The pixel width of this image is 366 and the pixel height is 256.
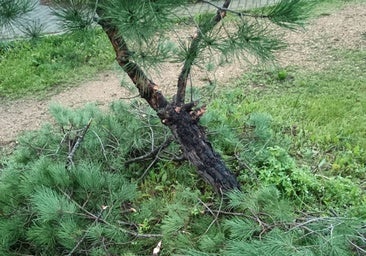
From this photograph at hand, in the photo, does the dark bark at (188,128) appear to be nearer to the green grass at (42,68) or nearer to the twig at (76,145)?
the twig at (76,145)

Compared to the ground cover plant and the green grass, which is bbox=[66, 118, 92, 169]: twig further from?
the green grass

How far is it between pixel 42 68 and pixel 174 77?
1.41 metres

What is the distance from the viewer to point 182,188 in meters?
2.53

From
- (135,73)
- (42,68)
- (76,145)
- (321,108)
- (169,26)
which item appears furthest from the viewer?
(42,68)

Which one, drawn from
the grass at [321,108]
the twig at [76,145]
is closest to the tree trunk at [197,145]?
the twig at [76,145]

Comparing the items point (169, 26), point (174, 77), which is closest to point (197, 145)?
point (169, 26)

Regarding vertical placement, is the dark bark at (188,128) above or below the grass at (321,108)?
above

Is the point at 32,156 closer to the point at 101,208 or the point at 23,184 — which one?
the point at 23,184

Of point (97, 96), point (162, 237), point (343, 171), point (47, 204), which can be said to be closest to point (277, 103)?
point (343, 171)

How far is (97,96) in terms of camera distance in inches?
181

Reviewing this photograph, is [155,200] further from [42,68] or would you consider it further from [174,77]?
[42,68]

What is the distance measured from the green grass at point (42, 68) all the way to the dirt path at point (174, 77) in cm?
19

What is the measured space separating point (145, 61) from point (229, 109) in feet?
5.70

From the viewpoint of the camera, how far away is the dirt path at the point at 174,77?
4.29 meters
